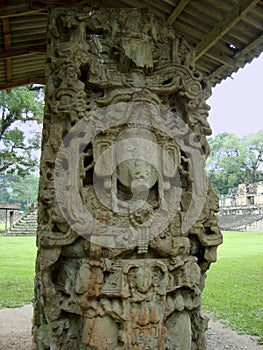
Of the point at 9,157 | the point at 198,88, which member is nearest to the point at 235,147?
the point at 9,157

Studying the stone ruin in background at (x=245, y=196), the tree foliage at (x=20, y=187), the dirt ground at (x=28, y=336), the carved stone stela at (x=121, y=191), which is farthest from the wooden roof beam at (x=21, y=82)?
the tree foliage at (x=20, y=187)

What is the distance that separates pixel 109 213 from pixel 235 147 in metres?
38.3

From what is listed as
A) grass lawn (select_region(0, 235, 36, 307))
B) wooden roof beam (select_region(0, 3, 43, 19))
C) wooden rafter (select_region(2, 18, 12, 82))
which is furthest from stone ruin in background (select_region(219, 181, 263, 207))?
wooden roof beam (select_region(0, 3, 43, 19))

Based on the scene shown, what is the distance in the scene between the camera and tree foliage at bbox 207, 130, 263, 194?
38619 millimetres

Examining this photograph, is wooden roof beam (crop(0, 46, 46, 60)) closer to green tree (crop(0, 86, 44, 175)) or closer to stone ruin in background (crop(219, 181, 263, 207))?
green tree (crop(0, 86, 44, 175))

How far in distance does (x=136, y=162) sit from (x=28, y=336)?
363 cm

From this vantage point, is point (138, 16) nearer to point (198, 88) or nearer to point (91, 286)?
point (198, 88)

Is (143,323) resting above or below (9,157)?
below

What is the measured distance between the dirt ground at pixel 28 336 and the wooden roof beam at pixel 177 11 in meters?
4.71

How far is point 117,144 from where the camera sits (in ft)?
13.9

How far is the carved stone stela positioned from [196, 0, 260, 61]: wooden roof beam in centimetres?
59

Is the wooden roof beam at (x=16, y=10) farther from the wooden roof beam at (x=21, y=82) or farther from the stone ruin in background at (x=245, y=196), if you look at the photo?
the stone ruin in background at (x=245, y=196)

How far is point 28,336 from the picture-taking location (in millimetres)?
5902

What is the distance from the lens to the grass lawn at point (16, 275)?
8.30m
